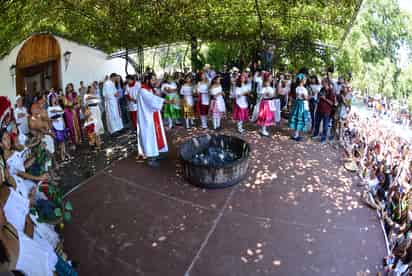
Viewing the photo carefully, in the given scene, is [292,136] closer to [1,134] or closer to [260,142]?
[260,142]

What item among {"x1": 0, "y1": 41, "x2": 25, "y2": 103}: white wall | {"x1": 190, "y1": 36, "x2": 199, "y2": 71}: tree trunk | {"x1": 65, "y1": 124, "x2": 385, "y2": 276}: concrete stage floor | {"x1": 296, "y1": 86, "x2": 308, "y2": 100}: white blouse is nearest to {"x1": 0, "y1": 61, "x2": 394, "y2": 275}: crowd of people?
{"x1": 296, "y1": 86, "x2": 308, "y2": 100}: white blouse

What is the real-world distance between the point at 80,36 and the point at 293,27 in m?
8.49

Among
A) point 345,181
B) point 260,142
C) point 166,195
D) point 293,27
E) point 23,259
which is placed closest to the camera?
point 23,259

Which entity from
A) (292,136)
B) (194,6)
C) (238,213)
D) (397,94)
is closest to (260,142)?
(292,136)

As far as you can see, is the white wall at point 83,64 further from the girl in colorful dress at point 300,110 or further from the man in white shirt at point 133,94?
the girl in colorful dress at point 300,110

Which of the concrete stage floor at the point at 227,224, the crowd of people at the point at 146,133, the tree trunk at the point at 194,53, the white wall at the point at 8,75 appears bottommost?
the concrete stage floor at the point at 227,224

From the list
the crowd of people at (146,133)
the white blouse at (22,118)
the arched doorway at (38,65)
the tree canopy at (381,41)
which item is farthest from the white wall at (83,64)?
the tree canopy at (381,41)

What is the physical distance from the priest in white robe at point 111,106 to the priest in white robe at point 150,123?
259 cm

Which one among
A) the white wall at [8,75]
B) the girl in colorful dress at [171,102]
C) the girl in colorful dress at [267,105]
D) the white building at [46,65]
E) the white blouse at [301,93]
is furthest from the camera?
the white building at [46,65]

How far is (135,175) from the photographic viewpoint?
664cm

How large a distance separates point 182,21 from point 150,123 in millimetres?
7185

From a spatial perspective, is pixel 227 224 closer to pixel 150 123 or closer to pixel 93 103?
pixel 150 123

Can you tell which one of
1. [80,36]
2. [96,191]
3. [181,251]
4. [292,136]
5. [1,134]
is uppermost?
[80,36]

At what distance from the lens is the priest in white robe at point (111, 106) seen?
29.7ft
